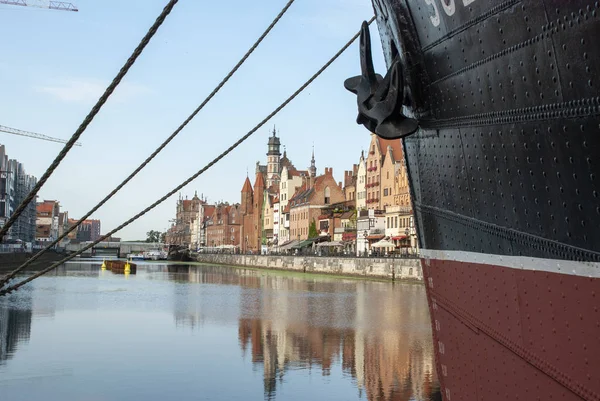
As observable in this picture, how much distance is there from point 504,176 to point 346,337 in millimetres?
22326

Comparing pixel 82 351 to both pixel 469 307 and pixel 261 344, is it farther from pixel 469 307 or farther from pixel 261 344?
pixel 469 307

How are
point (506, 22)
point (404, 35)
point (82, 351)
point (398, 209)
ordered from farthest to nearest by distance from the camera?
point (398, 209)
point (82, 351)
point (404, 35)
point (506, 22)

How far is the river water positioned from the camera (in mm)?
17328

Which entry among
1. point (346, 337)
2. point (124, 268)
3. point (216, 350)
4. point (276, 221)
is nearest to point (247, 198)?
point (276, 221)

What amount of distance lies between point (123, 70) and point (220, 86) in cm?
125

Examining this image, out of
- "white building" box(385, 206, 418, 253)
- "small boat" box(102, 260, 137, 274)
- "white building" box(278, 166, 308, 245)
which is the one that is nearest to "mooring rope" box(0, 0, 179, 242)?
"white building" box(385, 206, 418, 253)

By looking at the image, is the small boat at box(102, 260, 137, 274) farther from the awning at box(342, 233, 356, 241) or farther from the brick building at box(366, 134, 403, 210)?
the brick building at box(366, 134, 403, 210)

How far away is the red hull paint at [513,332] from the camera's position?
4188 millimetres

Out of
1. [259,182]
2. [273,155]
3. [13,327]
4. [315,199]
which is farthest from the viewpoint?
[273,155]

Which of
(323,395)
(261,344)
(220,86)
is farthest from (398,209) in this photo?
(220,86)

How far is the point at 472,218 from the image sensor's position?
5.59 m

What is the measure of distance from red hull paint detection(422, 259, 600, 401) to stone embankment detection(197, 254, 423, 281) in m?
38.0

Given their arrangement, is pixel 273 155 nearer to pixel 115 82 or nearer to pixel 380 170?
pixel 380 170

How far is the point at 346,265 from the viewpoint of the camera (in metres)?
70.9
